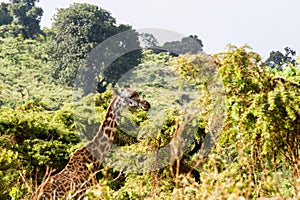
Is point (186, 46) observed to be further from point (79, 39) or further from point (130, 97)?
point (130, 97)

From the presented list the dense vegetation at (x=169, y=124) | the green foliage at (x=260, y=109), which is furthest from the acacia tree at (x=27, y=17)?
the green foliage at (x=260, y=109)

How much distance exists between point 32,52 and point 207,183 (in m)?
25.2

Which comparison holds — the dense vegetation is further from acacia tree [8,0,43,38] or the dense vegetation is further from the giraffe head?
acacia tree [8,0,43,38]

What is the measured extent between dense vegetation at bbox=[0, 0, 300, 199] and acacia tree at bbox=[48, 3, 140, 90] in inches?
2.5

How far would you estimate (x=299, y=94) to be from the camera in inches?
154

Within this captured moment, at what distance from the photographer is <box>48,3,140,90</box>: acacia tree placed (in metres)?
23.1

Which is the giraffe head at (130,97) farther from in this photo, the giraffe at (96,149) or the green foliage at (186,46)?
the green foliage at (186,46)

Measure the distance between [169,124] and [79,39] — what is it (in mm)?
16567

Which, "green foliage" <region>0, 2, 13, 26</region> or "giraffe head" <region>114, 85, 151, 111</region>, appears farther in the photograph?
"green foliage" <region>0, 2, 13, 26</region>

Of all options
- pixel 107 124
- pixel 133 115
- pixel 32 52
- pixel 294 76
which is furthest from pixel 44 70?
pixel 294 76

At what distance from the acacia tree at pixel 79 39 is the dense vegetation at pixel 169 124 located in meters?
0.06

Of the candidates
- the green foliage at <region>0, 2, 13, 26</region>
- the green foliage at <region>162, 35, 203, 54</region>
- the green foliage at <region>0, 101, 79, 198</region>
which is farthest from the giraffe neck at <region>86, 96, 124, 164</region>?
the green foliage at <region>0, 2, 13, 26</region>

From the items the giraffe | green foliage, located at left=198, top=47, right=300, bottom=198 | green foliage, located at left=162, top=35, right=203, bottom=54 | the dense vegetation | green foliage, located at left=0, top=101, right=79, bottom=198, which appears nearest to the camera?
the dense vegetation

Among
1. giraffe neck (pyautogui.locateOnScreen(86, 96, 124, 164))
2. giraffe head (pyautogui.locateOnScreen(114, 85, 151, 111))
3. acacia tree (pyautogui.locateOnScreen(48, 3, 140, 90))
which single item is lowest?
giraffe neck (pyautogui.locateOnScreen(86, 96, 124, 164))
